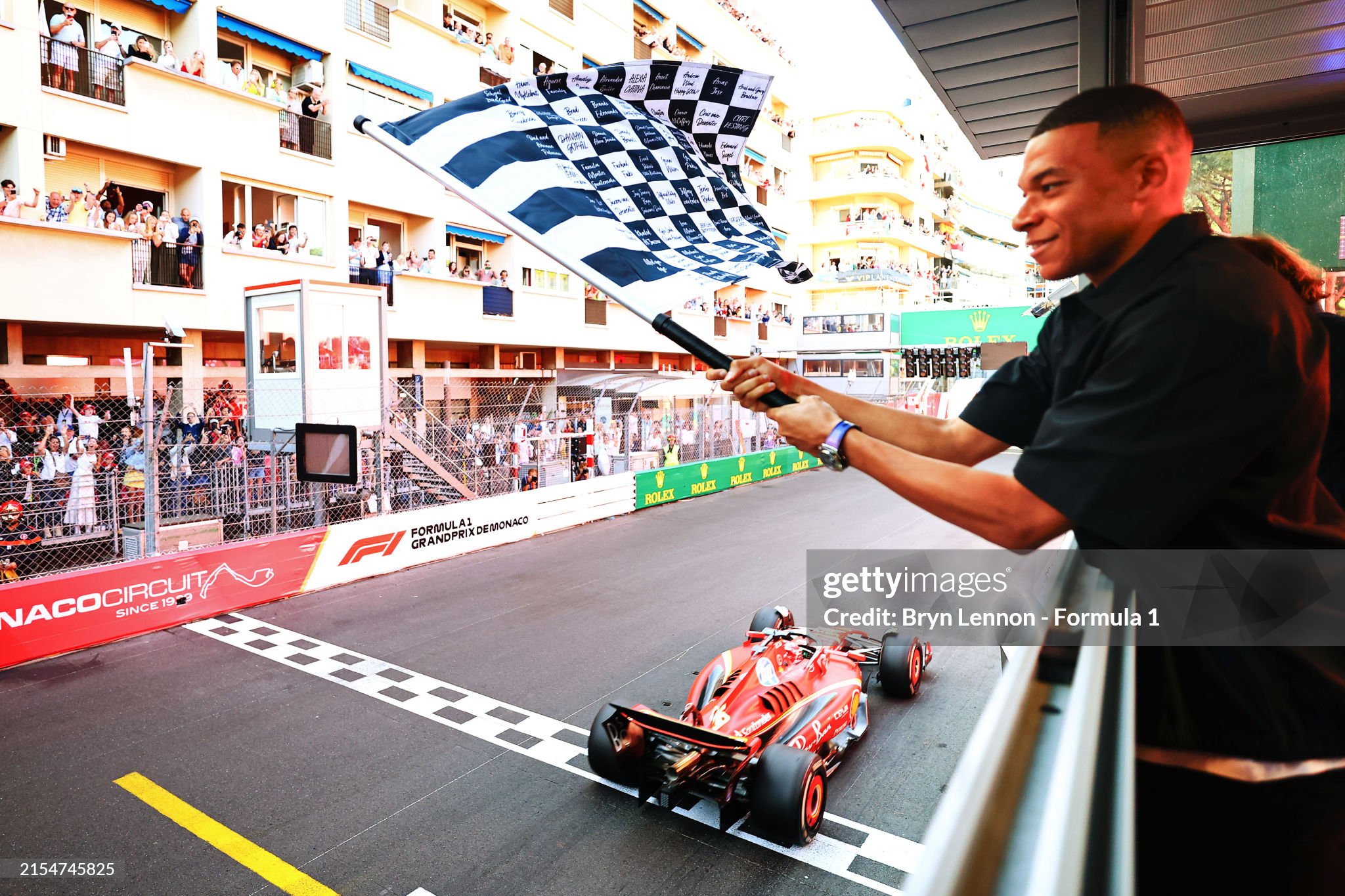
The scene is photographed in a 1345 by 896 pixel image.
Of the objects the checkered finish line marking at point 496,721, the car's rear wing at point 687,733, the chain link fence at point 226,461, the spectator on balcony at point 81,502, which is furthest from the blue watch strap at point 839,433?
the spectator on balcony at point 81,502

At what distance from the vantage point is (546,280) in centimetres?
2341

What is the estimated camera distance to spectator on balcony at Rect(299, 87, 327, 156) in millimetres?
16469

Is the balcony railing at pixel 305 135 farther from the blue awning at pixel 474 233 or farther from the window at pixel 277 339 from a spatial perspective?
the window at pixel 277 339

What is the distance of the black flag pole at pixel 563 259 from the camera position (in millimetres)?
2354

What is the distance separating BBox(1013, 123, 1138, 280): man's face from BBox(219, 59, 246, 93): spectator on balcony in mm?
17323

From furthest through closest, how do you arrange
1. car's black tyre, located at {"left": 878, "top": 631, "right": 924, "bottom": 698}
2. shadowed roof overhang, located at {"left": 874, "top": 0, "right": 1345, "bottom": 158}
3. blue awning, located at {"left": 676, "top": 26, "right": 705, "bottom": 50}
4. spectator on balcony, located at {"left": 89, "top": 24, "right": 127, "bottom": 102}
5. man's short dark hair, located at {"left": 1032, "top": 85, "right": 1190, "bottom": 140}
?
blue awning, located at {"left": 676, "top": 26, "right": 705, "bottom": 50}
spectator on balcony, located at {"left": 89, "top": 24, "right": 127, "bottom": 102}
car's black tyre, located at {"left": 878, "top": 631, "right": 924, "bottom": 698}
shadowed roof overhang, located at {"left": 874, "top": 0, "right": 1345, "bottom": 158}
man's short dark hair, located at {"left": 1032, "top": 85, "right": 1190, "bottom": 140}

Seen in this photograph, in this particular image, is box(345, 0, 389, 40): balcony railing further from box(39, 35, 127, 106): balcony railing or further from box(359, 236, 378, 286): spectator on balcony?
box(39, 35, 127, 106): balcony railing

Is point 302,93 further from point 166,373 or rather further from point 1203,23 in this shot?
point 1203,23

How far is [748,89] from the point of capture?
11.9ft

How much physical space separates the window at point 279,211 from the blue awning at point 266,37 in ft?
9.48

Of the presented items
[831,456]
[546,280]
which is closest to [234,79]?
[546,280]

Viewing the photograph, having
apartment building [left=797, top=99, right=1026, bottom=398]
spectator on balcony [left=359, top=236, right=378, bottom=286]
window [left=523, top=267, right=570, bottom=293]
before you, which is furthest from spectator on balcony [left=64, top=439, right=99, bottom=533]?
apartment building [left=797, top=99, right=1026, bottom=398]

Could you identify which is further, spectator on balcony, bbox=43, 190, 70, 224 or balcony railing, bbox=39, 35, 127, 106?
balcony railing, bbox=39, 35, 127, 106

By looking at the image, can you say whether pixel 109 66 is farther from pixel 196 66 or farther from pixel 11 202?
pixel 11 202
